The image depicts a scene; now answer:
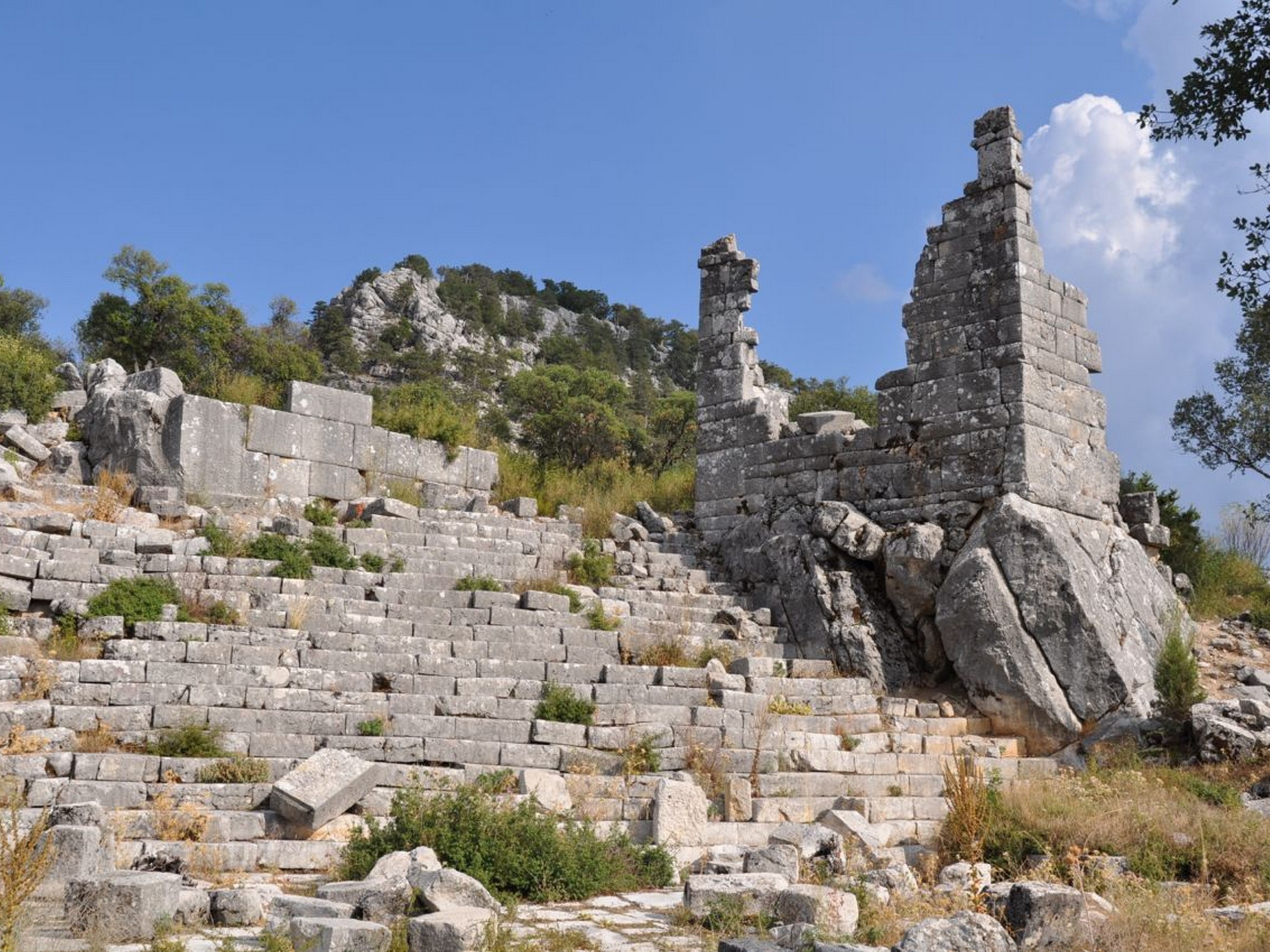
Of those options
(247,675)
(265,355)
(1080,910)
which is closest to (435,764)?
(247,675)

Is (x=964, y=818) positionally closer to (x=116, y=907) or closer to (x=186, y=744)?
(x=186, y=744)

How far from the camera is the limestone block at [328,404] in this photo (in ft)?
56.7

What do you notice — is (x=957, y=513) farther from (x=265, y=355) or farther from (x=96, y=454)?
(x=265, y=355)

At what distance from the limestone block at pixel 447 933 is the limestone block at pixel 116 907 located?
50.9 inches

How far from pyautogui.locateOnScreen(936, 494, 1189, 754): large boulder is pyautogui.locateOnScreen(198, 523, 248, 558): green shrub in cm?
807

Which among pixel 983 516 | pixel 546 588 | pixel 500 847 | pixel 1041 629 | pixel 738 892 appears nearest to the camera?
pixel 738 892

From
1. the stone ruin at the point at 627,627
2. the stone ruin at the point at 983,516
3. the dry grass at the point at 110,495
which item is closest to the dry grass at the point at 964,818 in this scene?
the stone ruin at the point at 627,627

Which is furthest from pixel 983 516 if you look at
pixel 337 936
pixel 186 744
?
pixel 337 936

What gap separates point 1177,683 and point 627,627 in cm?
600

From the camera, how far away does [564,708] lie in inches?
462

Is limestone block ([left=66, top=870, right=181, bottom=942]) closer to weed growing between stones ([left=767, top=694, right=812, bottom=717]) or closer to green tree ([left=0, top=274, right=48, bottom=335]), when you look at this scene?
weed growing between stones ([left=767, top=694, right=812, bottom=717])

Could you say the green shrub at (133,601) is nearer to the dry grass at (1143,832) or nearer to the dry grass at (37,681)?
the dry grass at (37,681)

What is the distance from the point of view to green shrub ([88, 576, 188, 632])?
1175 cm

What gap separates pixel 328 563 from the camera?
14305mm
